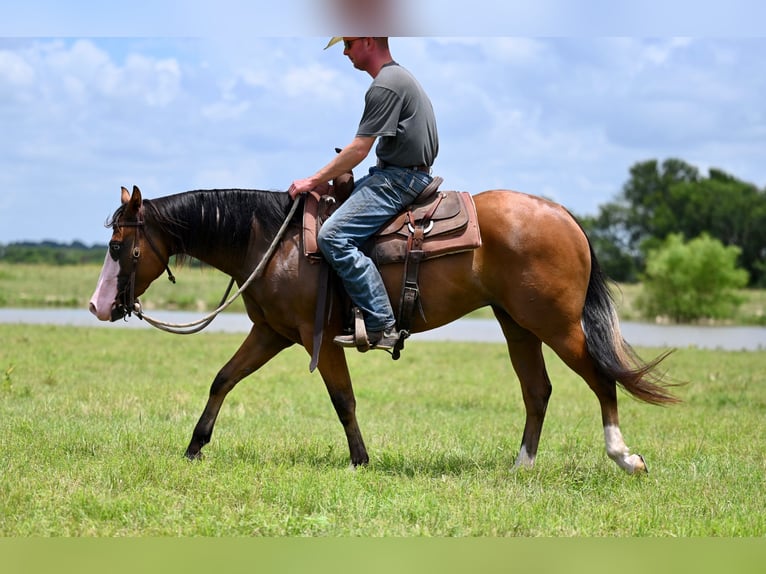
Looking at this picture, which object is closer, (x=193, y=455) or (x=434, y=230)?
(x=434, y=230)

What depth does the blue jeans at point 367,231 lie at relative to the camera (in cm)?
614

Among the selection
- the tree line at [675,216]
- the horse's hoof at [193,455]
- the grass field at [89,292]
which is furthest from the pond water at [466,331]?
the tree line at [675,216]

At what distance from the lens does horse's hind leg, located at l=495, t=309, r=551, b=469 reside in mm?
6844

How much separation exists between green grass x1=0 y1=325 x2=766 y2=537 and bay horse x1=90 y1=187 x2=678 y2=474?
554 millimetres

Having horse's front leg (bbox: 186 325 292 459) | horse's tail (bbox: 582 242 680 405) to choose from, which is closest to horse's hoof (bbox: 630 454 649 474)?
horse's tail (bbox: 582 242 680 405)

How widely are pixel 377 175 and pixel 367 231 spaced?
16.7 inches

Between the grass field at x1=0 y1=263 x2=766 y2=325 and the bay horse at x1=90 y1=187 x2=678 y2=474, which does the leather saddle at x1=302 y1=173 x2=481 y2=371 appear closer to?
the bay horse at x1=90 y1=187 x2=678 y2=474

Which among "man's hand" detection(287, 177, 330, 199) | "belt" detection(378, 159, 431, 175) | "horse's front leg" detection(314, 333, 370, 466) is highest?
"belt" detection(378, 159, 431, 175)

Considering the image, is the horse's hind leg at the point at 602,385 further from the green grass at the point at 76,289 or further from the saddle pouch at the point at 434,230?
the green grass at the point at 76,289

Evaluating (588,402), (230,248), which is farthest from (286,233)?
(588,402)

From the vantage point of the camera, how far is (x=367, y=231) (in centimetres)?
626

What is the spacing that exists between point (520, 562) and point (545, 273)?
339cm

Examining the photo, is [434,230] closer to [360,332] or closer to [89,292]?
[360,332]

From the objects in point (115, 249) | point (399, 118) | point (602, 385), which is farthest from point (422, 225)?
point (115, 249)
